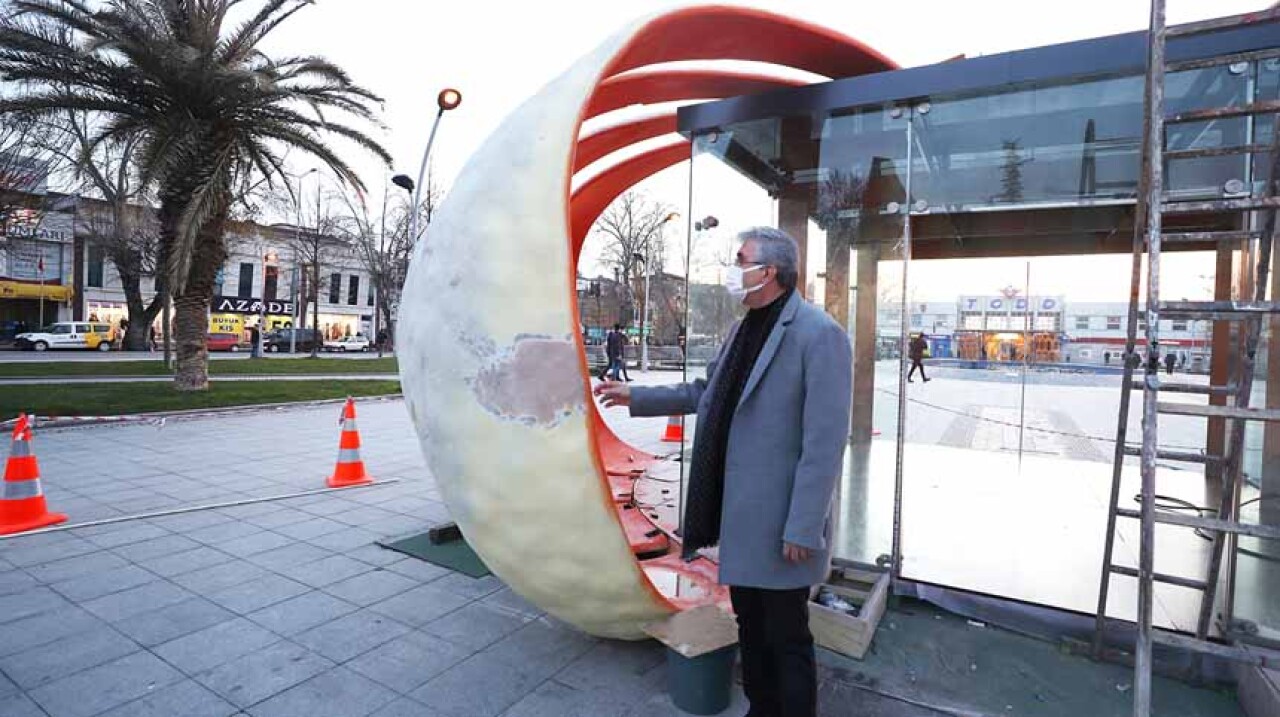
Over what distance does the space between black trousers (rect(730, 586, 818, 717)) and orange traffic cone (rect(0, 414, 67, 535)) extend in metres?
6.13

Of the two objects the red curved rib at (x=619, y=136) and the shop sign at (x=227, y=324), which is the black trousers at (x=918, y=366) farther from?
the shop sign at (x=227, y=324)

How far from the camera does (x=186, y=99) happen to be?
40.6 ft

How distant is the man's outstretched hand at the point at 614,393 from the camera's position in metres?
2.92

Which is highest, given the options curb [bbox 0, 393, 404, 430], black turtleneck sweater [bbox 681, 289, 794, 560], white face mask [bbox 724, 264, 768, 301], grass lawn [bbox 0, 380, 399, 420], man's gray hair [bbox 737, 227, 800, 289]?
man's gray hair [bbox 737, 227, 800, 289]

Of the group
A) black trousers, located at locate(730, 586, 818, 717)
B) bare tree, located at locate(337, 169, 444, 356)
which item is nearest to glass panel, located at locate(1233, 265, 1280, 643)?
black trousers, located at locate(730, 586, 818, 717)

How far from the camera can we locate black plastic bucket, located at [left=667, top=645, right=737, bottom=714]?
293cm

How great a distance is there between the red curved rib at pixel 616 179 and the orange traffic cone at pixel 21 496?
5.10 m

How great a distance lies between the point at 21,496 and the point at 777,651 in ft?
21.3

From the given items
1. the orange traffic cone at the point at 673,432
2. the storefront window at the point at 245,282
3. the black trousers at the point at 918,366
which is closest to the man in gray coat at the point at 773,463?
the black trousers at the point at 918,366

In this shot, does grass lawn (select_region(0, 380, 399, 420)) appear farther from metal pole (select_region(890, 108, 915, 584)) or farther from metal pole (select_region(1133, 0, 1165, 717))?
metal pole (select_region(1133, 0, 1165, 717))

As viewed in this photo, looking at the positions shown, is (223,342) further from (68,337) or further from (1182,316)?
(1182,316)

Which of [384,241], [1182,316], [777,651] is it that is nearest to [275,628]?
[777,651]

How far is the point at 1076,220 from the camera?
673cm

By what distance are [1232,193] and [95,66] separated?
52.2ft
